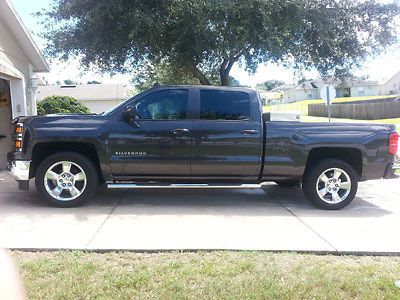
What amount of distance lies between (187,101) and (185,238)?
8.22 feet

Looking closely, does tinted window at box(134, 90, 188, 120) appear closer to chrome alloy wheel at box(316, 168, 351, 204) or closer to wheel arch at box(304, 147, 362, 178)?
wheel arch at box(304, 147, 362, 178)

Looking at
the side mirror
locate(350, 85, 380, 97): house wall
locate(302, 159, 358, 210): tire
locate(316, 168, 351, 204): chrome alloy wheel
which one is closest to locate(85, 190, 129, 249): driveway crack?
the side mirror

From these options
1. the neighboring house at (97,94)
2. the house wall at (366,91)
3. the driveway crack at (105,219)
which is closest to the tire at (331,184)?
the driveway crack at (105,219)

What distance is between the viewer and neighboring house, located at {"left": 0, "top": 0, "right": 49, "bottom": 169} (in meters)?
10.2

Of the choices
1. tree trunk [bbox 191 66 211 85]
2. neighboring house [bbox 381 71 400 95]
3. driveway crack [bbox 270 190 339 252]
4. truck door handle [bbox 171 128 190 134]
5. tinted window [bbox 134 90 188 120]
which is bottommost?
driveway crack [bbox 270 190 339 252]

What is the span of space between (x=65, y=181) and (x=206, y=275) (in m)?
3.56

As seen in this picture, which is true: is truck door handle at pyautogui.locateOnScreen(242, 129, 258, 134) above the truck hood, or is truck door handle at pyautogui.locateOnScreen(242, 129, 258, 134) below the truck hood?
below

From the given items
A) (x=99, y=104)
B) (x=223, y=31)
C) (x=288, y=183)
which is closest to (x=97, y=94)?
(x=99, y=104)

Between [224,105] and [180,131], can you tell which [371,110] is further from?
[180,131]

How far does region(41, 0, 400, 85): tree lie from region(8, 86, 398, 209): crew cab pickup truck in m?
2.99

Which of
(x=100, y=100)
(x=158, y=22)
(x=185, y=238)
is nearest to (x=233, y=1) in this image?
(x=158, y=22)

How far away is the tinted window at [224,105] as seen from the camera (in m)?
7.16

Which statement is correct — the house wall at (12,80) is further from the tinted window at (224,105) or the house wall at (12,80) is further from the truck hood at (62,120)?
the tinted window at (224,105)

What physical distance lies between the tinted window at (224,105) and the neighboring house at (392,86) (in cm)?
8651
